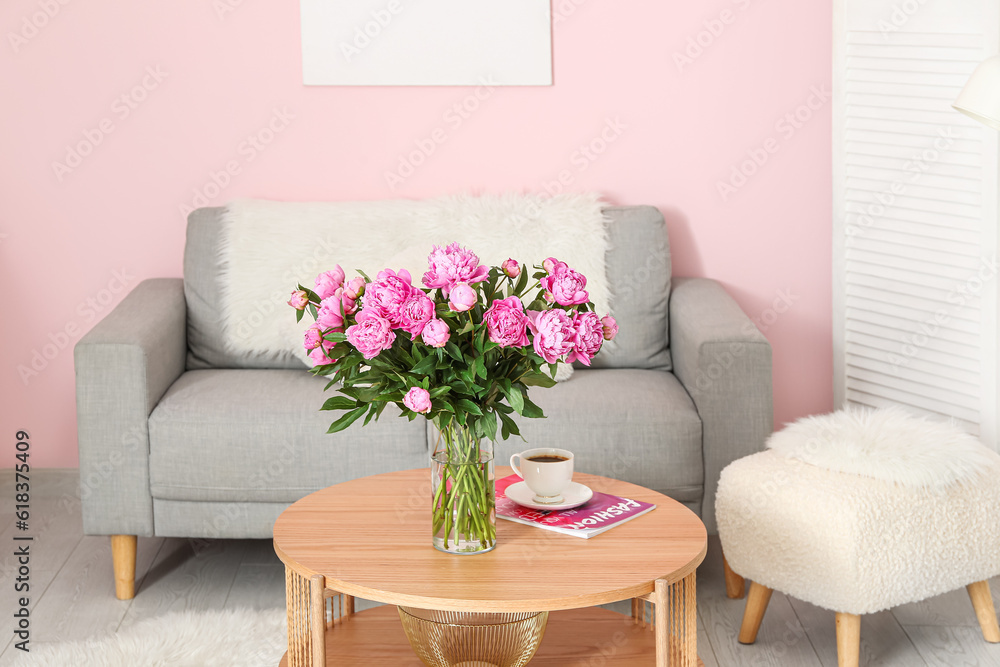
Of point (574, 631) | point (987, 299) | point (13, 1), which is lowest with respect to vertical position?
point (574, 631)

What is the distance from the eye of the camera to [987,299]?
2.59 m

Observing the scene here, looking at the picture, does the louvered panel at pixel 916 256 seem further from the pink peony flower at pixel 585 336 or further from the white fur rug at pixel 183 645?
the white fur rug at pixel 183 645

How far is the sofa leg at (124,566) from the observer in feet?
8.05

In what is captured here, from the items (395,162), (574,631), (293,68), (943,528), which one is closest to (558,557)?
(574,631)

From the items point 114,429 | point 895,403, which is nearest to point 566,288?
point 114,429

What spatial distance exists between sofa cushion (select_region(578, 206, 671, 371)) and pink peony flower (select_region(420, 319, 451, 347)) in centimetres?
142

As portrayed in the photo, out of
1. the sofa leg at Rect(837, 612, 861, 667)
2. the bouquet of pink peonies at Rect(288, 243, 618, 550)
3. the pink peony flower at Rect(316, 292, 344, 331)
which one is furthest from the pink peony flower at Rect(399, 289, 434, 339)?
the sofa leg at Rect(837, 612, 861, 667)

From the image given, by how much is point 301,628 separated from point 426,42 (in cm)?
195

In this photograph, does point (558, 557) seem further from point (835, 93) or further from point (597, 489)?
point (835, 93)

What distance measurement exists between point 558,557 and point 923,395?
168 centimetres

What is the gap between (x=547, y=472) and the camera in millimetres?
1758

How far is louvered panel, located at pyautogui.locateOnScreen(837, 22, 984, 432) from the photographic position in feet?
8.69

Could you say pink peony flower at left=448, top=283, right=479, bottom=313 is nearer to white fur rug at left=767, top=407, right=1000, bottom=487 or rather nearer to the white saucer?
the white saucer

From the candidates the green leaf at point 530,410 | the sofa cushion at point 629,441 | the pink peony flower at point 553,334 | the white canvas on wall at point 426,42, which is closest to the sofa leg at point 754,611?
the sofa cushion at point 629,441
